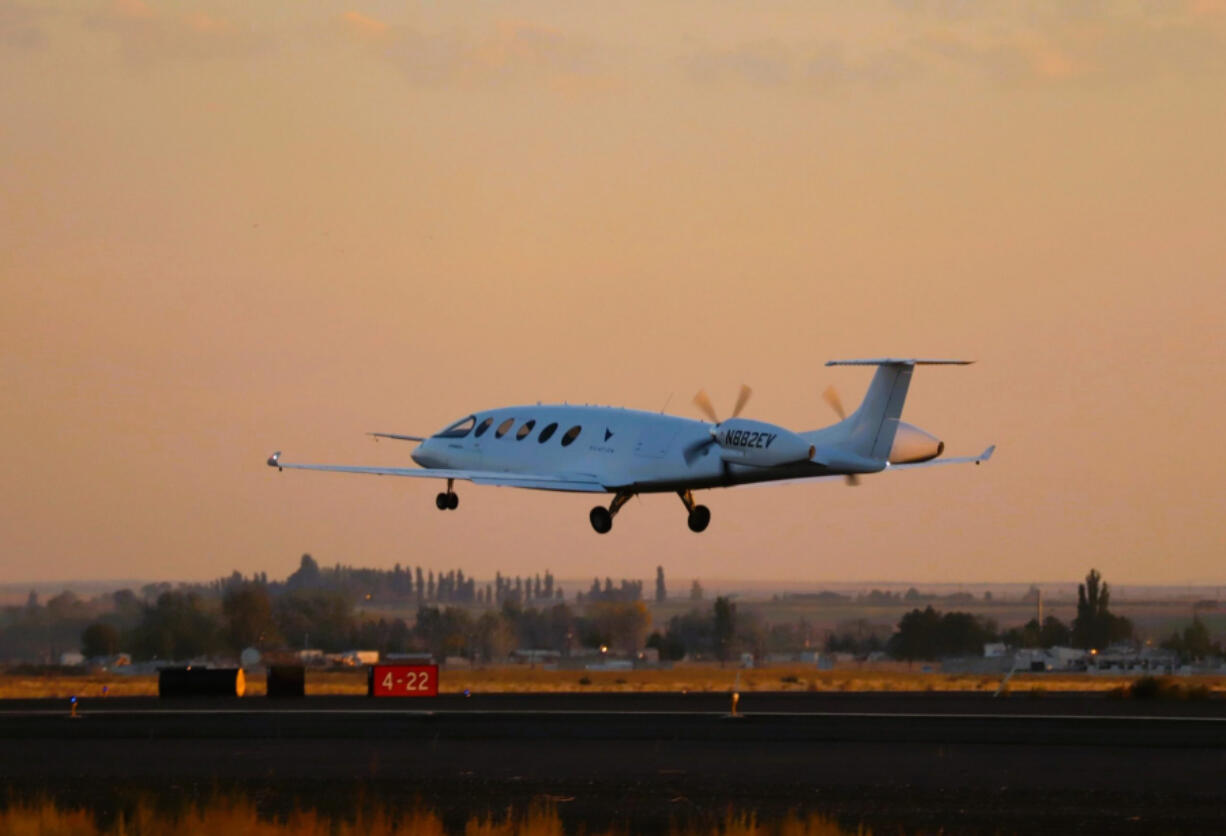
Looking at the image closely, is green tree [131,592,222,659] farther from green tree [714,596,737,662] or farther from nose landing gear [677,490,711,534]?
nose landing gear [677,490,711,534]

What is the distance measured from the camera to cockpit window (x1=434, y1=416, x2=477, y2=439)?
62.9 metres

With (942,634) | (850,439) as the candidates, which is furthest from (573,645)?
(850,439)

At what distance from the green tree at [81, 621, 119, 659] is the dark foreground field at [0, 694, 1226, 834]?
273ft

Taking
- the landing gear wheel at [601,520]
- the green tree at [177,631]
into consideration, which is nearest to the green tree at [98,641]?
the green tree at [177,631]

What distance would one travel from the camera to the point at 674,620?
17200 centimetres

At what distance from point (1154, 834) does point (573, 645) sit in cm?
12453

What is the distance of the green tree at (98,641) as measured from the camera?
447 feet

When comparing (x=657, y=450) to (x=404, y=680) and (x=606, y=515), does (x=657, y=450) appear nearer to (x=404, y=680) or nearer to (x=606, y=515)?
(x=606, y=515)

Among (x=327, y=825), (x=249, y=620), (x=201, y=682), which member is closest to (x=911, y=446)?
(x=201, y=682)

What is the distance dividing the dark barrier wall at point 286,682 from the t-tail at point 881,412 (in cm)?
2037

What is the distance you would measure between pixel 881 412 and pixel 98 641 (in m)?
97.5

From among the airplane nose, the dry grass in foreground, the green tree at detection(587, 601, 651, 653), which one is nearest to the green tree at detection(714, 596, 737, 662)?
the green tree at detection(587, 601, 651, 653)

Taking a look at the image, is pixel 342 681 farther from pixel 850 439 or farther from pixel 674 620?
pixel 674 620

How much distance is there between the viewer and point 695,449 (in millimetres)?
53562
